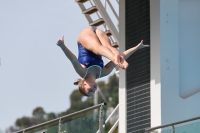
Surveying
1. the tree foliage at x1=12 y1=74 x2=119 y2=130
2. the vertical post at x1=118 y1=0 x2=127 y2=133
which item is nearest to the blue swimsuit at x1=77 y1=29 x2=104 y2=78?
the vertical post at x1=118 y1=0 x2=127 y2=133

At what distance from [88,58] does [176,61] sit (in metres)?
4.35

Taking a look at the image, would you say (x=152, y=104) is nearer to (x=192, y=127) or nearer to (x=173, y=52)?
(x=173, y=52)

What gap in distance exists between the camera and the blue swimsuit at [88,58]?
16094 millimetres

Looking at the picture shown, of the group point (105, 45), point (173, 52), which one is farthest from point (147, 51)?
point (105, 45)

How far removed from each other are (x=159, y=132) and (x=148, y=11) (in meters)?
4.02

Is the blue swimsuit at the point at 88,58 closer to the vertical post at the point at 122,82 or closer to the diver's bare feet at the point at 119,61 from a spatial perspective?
the diver's bare feet at the point at 119,61

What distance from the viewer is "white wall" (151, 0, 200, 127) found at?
19750mm

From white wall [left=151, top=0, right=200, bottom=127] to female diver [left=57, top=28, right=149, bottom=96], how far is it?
3.79m

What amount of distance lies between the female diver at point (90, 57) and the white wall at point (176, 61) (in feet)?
12.4

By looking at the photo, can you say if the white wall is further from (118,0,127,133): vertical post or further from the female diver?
the female diver

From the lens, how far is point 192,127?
1681 cm

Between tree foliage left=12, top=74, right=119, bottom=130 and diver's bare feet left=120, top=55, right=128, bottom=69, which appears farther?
tree foliage left=12, top=74, right=119, bottom=130

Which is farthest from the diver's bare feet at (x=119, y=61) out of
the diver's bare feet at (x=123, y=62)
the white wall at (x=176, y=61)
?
the white wall at (x=176, y=61)

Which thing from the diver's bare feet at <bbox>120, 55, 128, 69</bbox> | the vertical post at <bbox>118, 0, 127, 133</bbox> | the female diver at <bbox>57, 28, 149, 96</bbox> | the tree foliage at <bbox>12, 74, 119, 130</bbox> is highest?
the tree foliage at <bbox>12, 74, 119, 130</bbox>
